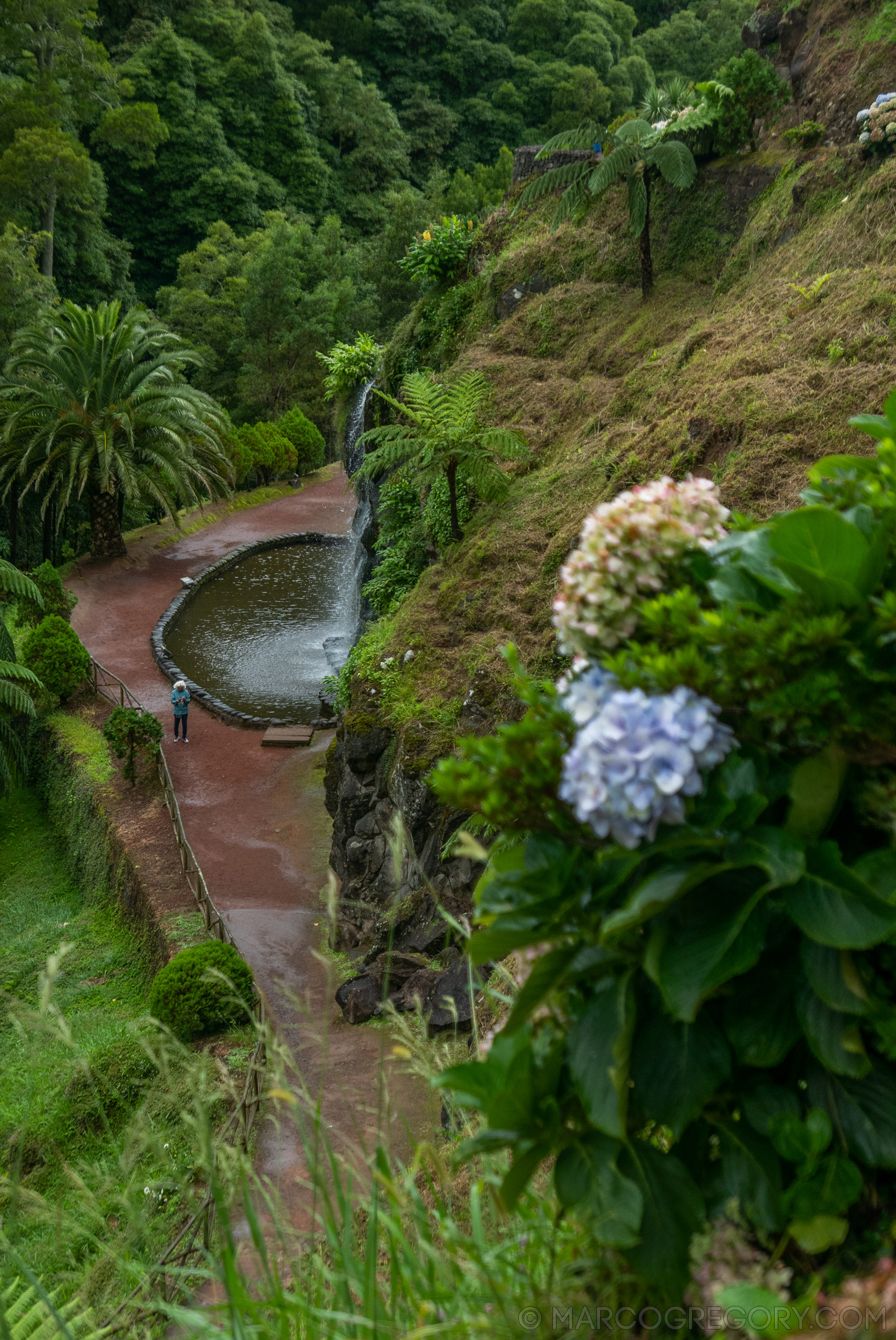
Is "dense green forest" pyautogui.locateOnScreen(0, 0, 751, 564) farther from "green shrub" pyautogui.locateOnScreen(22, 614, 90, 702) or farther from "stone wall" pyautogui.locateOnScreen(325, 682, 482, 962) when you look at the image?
"stone wall" pyautogui.locateOnScreen(325, 682, 482, 962)

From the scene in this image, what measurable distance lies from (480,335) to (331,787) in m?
6.83

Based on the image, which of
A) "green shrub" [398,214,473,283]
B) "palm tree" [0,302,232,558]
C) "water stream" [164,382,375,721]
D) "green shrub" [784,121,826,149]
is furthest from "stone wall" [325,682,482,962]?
"palm tree" [0,302,232,558]

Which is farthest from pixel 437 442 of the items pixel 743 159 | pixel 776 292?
pixel 743 159

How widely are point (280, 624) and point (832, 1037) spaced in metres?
18.8

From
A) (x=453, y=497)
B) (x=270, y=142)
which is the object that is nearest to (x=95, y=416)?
(x=453, y=497)

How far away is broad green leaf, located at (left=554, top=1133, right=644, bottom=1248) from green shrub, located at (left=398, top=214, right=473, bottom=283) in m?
15.1

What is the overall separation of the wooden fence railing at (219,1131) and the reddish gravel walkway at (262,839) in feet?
0.88

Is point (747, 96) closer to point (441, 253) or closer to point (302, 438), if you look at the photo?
point (441, 253)

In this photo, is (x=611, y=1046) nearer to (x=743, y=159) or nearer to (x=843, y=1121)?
(x=843, y=1121)

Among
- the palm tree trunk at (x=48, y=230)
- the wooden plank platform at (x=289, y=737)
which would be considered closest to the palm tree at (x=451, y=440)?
the wooden plank platform at (x=289, y=737)

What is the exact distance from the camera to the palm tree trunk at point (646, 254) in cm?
1021

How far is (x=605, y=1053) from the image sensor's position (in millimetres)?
1428

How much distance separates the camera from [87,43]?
29031 mm

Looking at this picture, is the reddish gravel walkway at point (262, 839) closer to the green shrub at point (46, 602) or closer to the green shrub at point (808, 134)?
the green shrub at point (46, 602)
